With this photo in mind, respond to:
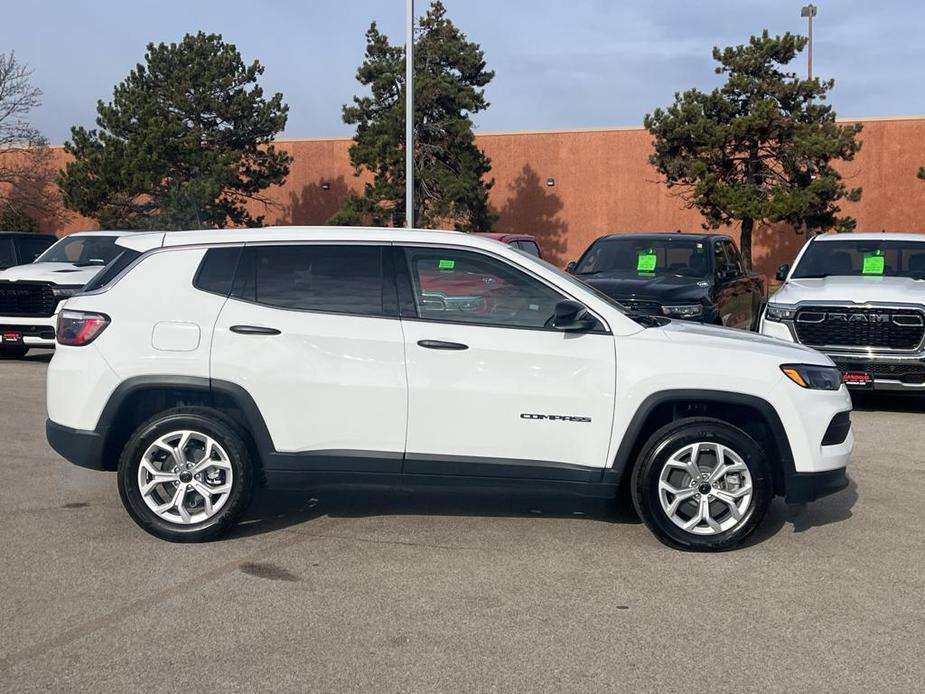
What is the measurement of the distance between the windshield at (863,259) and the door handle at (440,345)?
7.42m

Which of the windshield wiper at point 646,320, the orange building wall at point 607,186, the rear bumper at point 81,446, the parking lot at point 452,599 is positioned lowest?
the parking lot at point 452,599

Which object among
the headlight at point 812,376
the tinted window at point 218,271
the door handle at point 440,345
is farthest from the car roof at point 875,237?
the tinted window at point 218,271

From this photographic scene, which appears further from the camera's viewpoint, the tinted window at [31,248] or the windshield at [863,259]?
the tinted window at [31,248]

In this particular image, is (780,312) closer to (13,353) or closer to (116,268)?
(116,268)

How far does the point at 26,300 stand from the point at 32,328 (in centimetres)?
42

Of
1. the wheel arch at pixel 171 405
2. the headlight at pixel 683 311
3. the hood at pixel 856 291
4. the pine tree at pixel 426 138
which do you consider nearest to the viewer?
the wheel arch at pixel 171 405

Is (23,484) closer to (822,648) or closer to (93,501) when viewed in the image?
(93,501)

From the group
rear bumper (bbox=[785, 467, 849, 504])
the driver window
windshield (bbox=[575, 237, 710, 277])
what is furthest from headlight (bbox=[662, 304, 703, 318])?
the driver window

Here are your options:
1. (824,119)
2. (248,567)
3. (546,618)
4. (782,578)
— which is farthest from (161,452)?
(824,119)

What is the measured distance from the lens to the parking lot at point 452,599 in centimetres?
417

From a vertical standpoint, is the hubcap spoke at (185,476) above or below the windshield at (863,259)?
below

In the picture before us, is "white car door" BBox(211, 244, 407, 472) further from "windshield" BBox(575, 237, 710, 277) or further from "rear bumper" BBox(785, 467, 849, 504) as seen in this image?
"windshield" BBox(575, 237, 710, 277)

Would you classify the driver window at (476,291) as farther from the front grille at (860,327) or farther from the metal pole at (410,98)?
the metal pole at (410,98)

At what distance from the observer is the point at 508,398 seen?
5.71 m
